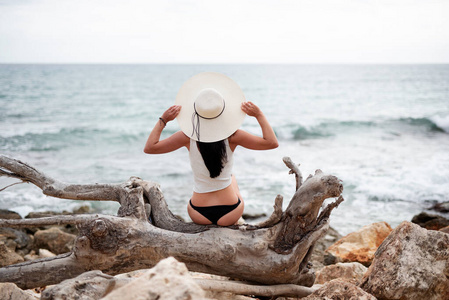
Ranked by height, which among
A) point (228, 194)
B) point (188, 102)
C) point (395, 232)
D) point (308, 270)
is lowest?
point (308, 270)

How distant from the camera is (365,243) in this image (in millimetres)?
5562

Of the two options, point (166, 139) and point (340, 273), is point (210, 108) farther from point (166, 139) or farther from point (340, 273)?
point (340, 273)

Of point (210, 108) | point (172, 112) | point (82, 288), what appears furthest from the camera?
point (172, 112)

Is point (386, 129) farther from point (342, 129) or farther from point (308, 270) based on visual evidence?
point (308, 270)

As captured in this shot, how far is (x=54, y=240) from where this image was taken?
20.6 feet

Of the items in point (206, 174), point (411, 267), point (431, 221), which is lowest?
point (431, 221)

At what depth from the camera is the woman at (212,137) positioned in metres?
3.43

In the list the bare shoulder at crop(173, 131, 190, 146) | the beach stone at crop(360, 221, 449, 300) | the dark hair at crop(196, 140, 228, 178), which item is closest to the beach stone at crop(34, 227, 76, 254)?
the bare shoulder at crop(173, 131, 190, 146)

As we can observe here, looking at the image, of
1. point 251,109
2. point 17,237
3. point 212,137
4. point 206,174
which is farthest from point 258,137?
point 17,237

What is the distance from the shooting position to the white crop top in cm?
356

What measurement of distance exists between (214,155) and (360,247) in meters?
3.10

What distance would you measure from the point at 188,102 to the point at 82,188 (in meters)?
1.35

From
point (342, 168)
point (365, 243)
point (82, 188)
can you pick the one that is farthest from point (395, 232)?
point (342, 168)

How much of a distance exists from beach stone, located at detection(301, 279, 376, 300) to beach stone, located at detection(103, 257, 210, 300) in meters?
1.49
